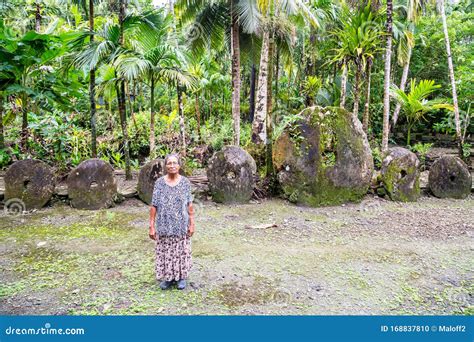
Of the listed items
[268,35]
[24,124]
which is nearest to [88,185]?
[24,124]

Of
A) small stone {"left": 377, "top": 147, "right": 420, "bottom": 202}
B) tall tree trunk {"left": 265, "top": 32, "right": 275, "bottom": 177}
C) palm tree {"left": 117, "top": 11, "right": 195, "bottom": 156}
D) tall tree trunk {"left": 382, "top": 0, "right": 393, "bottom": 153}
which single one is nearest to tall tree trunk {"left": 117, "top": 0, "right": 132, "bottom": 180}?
palm tree {"left": 117, "top": 11, "right": 195, "bottom": 156}

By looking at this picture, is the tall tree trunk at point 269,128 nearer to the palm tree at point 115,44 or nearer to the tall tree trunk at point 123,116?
the palm tree at point 115,44

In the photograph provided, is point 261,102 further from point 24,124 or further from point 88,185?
point 24,124

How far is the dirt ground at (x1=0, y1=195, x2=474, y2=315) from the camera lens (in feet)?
10.7

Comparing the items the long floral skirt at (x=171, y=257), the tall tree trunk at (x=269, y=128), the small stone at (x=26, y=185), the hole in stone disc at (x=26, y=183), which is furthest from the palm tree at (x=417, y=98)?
the hole in stone disc at (x=26, y=183)

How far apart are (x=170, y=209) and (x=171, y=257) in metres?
0.48

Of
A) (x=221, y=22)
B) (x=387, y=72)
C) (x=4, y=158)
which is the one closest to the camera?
(x=4, y=158)

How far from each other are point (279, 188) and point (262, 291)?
12.3 feet

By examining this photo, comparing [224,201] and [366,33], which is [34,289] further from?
[366,33]

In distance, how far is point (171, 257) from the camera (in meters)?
3.44

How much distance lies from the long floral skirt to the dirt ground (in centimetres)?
18

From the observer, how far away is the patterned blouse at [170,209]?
133 inches

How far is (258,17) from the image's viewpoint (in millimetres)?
8438

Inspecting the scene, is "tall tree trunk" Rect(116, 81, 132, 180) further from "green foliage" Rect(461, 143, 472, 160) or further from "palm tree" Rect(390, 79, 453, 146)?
"green foliage" Rect(461, 143, 472, 160)
